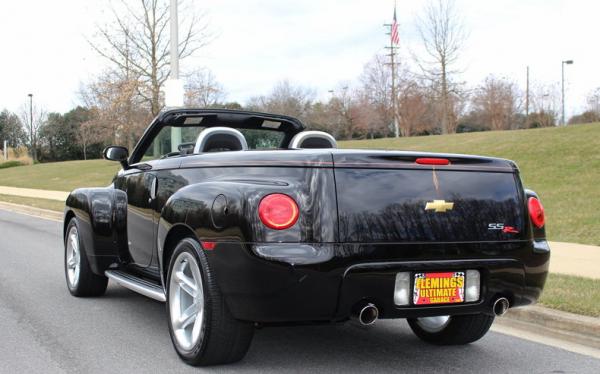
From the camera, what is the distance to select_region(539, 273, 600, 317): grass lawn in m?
5.44

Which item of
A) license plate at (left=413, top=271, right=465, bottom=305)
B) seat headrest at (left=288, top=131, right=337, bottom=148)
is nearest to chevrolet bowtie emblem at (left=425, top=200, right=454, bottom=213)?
license plate at (left=413, top=271, right=465, bottom=305)

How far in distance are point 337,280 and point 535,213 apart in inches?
59.1

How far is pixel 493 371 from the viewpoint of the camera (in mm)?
4316

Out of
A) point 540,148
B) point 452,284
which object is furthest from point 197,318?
point 540,148

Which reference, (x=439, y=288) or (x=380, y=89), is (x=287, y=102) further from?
(x=439, y=288)

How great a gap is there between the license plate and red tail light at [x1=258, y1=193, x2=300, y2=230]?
30.7 inches

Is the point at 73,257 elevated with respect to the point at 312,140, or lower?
lower

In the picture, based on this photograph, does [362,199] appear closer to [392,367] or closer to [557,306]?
[392,367]

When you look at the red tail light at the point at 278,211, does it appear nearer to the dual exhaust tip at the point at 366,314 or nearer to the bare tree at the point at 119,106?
the dual exhaust tip at the point at 366,314

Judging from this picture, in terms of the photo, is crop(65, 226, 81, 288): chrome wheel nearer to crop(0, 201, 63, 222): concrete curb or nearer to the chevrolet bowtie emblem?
the chevrolet bowtie emblem

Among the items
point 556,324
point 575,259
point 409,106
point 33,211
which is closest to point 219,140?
point 556,324

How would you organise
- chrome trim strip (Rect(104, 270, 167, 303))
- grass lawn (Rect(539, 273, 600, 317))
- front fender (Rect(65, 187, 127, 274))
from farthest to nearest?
front fender (Rect(65, 187, 127, 274)), grass lawn (Rect(539, 273, 600, 317)), chrome trim strip (Rect(104, 270, 167, 303))

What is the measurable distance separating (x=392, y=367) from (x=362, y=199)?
4.11 feet

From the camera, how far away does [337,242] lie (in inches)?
144
